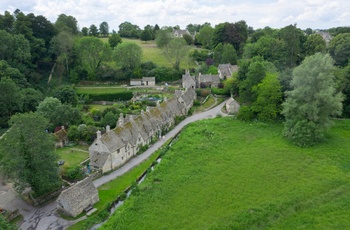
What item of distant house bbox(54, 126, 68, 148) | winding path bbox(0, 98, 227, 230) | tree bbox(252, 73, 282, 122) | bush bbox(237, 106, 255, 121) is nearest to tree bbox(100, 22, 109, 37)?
distant house bbox(54, 126, 68, 148)

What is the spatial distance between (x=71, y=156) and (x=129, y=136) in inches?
355

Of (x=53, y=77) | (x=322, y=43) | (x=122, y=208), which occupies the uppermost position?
(x=322, y=43)

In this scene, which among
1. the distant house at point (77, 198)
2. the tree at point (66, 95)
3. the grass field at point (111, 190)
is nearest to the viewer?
the grass field at point (111, 190)

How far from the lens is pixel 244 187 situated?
3288 cm

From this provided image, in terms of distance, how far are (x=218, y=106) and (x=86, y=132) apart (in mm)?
30477

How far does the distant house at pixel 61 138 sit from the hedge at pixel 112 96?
24.1 metres

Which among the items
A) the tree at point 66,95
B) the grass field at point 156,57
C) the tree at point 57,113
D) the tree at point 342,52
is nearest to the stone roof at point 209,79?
the grass field at point 156,57

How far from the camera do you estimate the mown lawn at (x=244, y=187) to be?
90.8 feet

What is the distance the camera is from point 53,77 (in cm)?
8125

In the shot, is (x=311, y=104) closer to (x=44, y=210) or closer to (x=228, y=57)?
(x=44, y=210)

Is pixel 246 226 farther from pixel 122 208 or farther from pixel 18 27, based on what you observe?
pixel 18 27

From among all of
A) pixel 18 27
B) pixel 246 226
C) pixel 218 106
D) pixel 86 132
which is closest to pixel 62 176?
pixel 86 132

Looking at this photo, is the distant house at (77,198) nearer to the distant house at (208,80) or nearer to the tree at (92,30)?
the distant house at (208,80)

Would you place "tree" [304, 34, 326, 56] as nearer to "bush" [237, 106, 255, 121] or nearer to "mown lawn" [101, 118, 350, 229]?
"bush" [237, 106, 255, 121]
